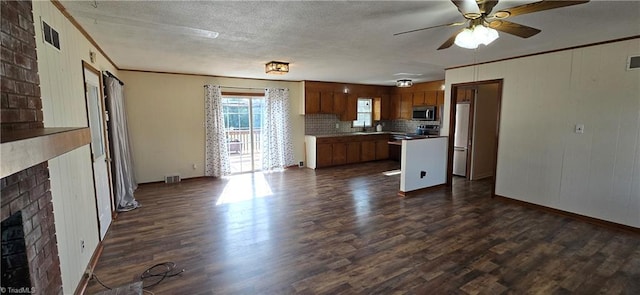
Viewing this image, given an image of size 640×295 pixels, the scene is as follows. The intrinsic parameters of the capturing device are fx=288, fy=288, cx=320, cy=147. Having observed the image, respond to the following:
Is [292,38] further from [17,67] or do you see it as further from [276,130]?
[276,130]

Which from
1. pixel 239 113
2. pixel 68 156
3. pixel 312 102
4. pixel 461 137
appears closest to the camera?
pixel 68 156

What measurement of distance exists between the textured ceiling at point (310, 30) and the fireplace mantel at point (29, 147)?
1.33 metres

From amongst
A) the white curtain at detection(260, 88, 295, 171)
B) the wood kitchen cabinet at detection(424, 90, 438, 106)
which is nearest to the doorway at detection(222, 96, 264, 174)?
the white curtain at detection(260, 88, 295, 171)

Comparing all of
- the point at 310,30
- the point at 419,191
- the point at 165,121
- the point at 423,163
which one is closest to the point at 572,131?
the point at 423,163

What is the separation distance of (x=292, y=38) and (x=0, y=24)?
224 centimetres

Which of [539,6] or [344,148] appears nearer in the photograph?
[539,6]

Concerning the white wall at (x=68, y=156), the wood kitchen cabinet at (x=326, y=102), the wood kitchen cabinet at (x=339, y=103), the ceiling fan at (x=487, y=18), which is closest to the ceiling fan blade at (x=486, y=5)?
the ceiling fan at (x=487, y=18)

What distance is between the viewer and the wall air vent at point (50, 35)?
194 cm

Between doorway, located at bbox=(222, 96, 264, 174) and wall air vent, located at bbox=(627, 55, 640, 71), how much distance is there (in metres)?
6.06

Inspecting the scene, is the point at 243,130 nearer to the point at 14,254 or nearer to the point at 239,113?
the point at 239,113

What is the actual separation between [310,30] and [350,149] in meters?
5.29

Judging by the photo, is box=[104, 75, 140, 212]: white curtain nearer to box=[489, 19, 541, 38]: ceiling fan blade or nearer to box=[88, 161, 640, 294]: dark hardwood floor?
box=[88, 161, 640, 294]: dark hardwood floor

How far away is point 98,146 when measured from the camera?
343cm

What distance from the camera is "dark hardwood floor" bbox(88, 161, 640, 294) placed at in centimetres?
243
